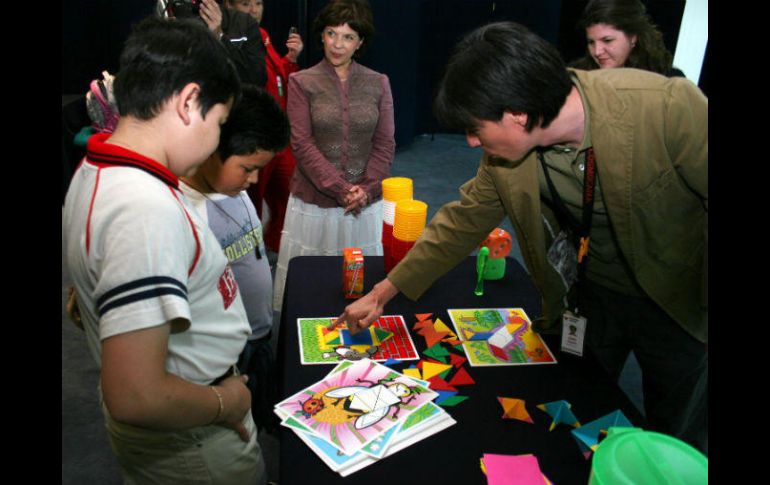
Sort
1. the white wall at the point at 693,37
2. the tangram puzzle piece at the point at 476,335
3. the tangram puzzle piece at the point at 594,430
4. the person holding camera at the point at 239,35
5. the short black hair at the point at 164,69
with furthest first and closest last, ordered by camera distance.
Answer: the white wall at the point at 693,37 → the person holding camera at the point at 239,35 → the tangram puzzle piece at the point at 476,335 → the tangram puzzle piece at the point at 594,430 → the short black hair at the point at 164,69

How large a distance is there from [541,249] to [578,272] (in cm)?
12

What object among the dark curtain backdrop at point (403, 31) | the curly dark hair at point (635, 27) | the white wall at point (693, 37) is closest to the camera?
the curly dark hair at point (635, 27)

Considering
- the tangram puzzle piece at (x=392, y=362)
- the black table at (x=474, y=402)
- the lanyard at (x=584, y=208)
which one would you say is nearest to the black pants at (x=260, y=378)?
the black table at (x=474, y=402)

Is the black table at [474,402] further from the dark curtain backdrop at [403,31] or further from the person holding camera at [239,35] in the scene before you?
the dark curtain backdrop at [403,31]

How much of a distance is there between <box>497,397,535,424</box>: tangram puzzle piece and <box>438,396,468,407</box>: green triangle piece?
0.33 ft

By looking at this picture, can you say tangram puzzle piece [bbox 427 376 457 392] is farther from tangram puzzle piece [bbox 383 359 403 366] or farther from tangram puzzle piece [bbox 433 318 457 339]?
tangram puzzle piece [bbox 433 318 457 339]

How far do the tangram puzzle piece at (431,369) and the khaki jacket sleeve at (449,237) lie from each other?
0.29m

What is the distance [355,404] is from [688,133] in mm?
1021

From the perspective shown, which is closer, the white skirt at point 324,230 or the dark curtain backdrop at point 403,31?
the white skirt at point 324,230

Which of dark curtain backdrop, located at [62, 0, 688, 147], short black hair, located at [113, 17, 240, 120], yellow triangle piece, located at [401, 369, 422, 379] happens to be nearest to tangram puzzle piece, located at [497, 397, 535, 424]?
yellow triangle piece, located at [401, 369, 422, 379]

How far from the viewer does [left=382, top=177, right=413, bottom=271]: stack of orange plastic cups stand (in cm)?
212

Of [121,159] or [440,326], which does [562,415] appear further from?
[121,159]

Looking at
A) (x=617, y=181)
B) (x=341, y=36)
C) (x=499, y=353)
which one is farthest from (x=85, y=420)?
(x=617, y=181)

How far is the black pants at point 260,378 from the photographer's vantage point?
66.2 inches
